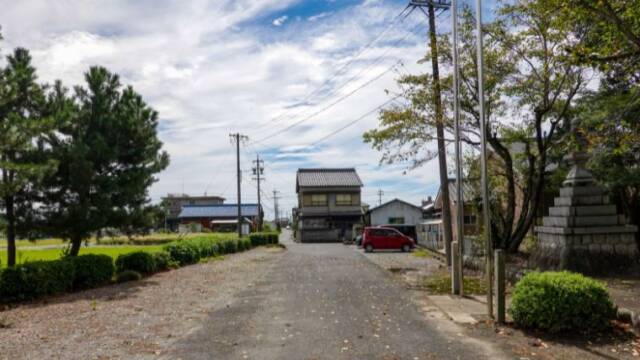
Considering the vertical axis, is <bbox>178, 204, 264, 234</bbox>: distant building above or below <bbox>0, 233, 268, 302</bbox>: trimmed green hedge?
above

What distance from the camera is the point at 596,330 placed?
26.5ft

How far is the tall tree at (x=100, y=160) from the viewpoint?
1700 centimetres

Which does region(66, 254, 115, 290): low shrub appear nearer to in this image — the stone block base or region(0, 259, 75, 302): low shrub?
region(0, 259, 75, 302): low shrub

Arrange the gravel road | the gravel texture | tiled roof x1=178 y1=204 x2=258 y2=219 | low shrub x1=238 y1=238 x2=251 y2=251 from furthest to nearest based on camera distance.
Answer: tiled roof x1=178 y1=204 x2=258 y2=219
low shrub x1=238 y1=238 x2=251 y2=251
the gravel texture
the gravel road

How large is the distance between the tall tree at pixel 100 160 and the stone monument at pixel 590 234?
14032mm

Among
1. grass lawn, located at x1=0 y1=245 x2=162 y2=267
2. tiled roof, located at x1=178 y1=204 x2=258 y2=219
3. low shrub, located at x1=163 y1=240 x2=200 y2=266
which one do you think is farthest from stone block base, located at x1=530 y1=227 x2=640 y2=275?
tiled roof, located at x1=178 y1=204 x2=258 y2=219

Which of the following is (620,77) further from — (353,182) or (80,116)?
(353,182)

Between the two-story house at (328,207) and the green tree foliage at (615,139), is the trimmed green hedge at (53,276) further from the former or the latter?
the two-story house at (328,207)

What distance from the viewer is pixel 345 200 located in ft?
199

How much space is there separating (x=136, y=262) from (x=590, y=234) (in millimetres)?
14842

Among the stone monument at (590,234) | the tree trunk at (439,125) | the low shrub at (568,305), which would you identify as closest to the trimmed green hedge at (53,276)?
the low shrub at (568,305)

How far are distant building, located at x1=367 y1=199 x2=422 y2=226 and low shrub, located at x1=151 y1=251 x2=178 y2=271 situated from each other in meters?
35.3

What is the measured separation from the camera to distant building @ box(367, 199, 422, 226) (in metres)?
55.6

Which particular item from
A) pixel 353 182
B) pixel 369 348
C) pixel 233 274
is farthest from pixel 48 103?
pixel 353 182
